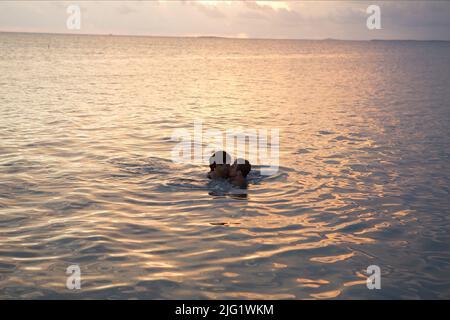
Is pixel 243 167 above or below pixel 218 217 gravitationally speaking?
above

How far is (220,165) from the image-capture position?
45.2 ft

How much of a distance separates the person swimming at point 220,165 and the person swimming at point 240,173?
0.72 ft

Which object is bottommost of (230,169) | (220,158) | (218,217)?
(218,217)

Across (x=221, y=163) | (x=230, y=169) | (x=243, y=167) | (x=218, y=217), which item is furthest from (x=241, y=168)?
(x=218, y=217)

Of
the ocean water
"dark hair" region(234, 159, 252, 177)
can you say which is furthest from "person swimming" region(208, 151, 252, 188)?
the ocean water

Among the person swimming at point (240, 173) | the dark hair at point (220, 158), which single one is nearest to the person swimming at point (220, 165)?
the dark hair at point (220, 158)

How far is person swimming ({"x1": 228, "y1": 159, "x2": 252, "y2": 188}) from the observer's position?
13773 millimetres

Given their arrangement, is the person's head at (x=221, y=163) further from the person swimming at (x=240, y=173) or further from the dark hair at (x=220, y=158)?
the person swimming at (x=240, y=173)

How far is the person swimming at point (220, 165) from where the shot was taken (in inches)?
539

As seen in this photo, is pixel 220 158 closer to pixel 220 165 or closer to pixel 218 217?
pixel 220 165

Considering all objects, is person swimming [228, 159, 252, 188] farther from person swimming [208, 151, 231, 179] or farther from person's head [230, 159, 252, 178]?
person swimming [208, 151, 231, 179]

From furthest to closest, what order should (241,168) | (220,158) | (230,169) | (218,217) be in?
(230,169) → (241,168) → (220,158) → (218,217)

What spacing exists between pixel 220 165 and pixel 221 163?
0.09 metres

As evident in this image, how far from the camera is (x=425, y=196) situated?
1339 centimetres
